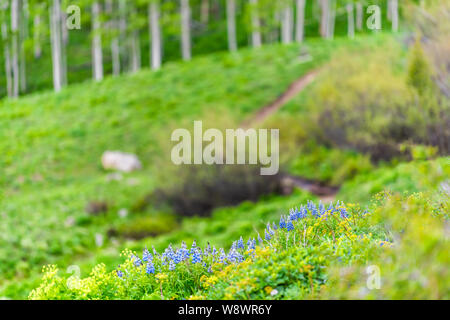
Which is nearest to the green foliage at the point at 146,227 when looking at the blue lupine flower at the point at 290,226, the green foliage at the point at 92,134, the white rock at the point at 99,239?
the white rock at the point at 99,239

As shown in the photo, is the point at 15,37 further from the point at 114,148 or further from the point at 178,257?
the point at 178,257

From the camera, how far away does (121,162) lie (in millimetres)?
15781

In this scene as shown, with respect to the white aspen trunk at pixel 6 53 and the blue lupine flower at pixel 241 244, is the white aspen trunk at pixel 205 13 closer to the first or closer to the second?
the white aspen trunk at pixel 6 53

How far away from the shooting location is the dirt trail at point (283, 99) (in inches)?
671

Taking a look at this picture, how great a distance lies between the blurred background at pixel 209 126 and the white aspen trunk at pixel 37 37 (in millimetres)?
2839

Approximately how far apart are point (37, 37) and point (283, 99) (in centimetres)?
1776

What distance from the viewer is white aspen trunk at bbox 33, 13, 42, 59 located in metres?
27.7

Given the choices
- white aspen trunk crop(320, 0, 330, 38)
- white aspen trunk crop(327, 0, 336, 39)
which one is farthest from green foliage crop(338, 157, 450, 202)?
white aspen trunk crop(327, 0, 336, 39)

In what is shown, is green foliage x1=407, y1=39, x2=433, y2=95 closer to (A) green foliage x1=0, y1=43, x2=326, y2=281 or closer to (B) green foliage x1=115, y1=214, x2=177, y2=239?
(B) green foliage x1=115, y1=214, x2=177, y2=239

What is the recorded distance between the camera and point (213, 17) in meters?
44.7

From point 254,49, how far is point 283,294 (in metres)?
22.4

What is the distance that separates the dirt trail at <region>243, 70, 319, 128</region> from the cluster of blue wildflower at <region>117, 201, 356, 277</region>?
12495 mm
